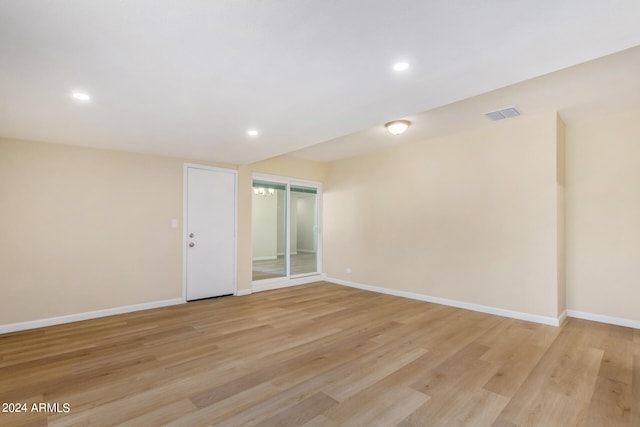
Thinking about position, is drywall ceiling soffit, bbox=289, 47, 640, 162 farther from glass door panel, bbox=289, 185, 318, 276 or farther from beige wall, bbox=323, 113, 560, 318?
glass door panel, bbox=289, 185, 318, 276

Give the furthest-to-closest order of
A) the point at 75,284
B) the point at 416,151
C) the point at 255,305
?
1. the point at 416,151
2. the point at 255,305
3. the point at 75,284

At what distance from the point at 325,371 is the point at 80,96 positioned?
324cm

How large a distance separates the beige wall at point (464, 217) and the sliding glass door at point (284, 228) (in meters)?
0.87

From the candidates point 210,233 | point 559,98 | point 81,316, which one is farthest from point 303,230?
point 559,98

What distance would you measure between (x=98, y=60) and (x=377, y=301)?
4651mm

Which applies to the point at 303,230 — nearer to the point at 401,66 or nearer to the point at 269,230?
the point at 269,230

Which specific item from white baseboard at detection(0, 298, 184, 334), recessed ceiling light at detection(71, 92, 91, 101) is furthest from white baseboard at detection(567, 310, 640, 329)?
recessed ceiling light at detection(71, 92, 91, 101)

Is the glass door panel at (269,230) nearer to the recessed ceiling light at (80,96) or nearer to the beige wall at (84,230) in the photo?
the beige wall at (84,230)

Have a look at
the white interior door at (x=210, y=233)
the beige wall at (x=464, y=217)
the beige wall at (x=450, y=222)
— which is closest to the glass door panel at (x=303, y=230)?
the beige wall at (x=464, y=217)

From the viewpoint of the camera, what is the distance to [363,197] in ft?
20.2

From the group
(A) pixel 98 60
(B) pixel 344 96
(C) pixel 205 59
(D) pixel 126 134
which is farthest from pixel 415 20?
(D) pixel 126 134

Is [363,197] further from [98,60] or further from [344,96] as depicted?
[98,60]

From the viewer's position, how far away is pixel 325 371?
2662mm

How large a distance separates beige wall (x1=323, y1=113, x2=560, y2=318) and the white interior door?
93.6 inches
